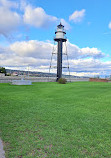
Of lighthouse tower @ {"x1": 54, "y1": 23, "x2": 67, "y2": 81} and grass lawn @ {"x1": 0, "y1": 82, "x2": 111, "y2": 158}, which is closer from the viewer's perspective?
grass lawn @ {"x1": 0, "y1": 82, "x2": 111, "y2": 158}

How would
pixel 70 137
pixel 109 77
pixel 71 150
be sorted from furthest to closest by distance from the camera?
pixel 109 77
pixel 70 137
pixel 71 150

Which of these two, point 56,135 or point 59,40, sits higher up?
point 59,40

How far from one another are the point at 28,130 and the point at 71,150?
55.6 inches

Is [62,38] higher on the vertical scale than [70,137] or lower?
higher

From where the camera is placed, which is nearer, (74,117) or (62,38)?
(74,117)

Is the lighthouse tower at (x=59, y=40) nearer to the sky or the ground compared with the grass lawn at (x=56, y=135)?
nearer to the sky

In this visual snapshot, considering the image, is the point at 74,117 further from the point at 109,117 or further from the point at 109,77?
the point at 109,77

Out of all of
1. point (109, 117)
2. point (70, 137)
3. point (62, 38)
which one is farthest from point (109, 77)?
point (70, 137)

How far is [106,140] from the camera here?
320 centimetres

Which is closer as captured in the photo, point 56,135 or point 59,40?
point 56,135

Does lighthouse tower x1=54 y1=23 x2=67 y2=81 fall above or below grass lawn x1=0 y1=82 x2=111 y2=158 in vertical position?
above

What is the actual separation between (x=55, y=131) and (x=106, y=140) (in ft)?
4.10

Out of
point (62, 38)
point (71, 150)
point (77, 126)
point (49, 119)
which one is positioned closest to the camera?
point (71, 150)

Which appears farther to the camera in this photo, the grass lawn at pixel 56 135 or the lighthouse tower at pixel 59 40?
the lighthouse tower at pixel 59 40
